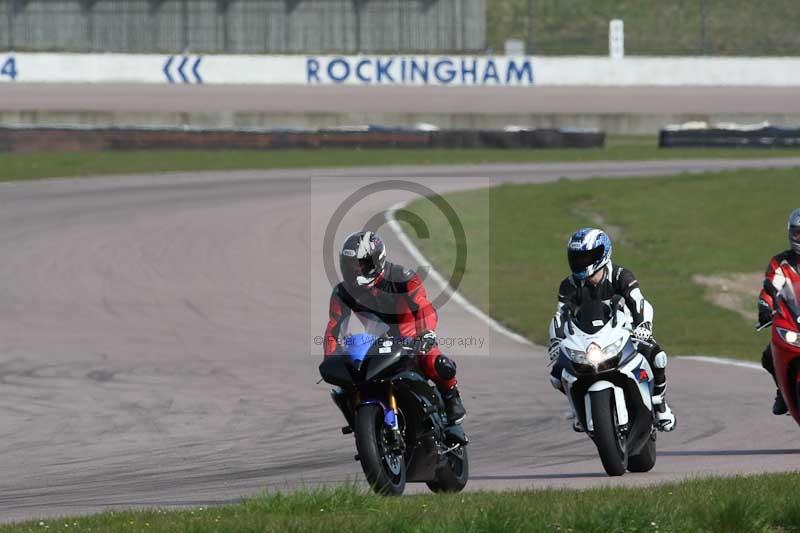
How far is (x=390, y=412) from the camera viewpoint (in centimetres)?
848

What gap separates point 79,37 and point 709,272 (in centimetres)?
3783

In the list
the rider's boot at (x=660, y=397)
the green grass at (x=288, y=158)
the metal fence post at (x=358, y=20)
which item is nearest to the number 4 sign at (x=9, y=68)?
the metal fence post at (x=358, y=20)

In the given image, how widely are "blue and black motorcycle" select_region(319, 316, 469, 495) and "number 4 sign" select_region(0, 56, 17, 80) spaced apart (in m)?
47.2

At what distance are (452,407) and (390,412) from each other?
72 centimetres

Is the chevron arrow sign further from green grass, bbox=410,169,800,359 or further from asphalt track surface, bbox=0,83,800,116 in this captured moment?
green grass, bbox=410,169,800,359

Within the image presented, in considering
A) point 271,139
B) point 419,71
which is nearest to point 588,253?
point 271,139

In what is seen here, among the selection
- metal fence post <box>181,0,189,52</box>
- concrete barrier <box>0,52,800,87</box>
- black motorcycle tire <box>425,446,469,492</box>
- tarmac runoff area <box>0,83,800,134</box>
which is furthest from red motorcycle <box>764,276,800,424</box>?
metal fence post <box>181,0,189,52</box>

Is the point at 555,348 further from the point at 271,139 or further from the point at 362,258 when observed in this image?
the point at 271,139

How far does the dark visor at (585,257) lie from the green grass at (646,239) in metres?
8.33

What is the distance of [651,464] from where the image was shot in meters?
9.95

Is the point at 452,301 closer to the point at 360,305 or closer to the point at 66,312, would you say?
the point at 66,312

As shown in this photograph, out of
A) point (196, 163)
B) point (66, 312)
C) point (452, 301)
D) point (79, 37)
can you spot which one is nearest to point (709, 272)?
point (452, 301)

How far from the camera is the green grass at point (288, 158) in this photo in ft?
121

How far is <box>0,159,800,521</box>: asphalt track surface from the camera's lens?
10.1m
